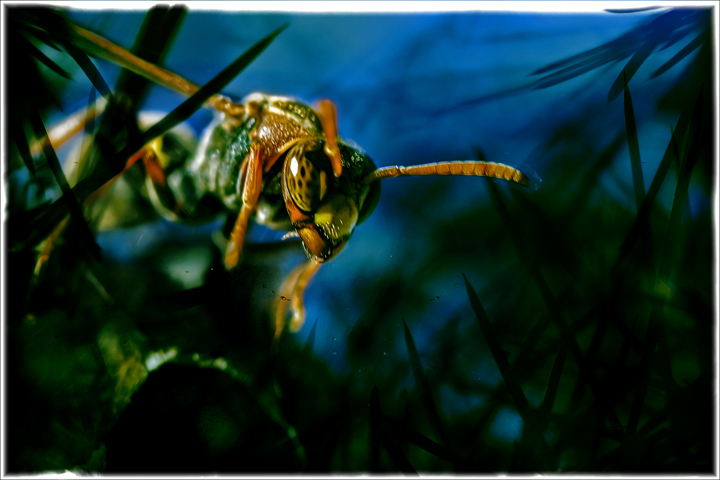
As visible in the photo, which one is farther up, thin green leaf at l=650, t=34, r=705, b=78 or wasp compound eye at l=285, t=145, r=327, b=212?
thin green leaf at l=650, t=34, r=705, b=78

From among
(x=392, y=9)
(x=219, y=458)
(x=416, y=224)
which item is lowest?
(x=219, y=458)

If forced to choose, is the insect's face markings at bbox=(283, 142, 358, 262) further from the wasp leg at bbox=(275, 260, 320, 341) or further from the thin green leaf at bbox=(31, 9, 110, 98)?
the thin green leaf at bbox=(31, 9, 110, 98)

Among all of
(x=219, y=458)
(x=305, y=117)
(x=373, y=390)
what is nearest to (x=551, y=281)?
(x=373, y=390)

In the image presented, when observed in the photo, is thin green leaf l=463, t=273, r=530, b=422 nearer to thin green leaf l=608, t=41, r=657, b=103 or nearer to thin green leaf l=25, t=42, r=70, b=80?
thin green leaf l=608, t=41, r=657, b=103

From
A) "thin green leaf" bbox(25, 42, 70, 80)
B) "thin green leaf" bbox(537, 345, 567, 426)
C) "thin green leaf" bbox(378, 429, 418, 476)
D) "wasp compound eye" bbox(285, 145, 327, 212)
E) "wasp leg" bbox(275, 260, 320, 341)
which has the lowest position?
"thin green leaf" bbox(378, 429, 418, 476)

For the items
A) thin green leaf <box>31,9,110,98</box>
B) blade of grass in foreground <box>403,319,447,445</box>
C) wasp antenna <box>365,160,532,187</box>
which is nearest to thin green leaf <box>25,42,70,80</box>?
thin green leaf <box>31,9,110,98</box>

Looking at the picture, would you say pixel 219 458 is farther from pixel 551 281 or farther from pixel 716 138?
pixel 716 138

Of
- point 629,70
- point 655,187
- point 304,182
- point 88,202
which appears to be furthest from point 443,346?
point 88,202

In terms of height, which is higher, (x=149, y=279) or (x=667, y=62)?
(x=667, y=62)
